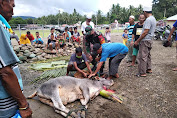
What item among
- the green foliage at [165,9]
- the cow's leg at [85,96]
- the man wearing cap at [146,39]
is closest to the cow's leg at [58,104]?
the cow's leg at [85,96]

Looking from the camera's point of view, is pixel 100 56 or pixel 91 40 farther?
pixel 91 40

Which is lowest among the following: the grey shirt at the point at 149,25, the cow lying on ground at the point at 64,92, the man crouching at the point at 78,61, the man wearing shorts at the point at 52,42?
the cow lying on ground at the point at 64,92

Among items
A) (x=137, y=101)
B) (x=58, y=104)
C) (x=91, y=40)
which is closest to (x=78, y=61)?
(x=91, y=40)

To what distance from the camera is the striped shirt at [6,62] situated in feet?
3.83

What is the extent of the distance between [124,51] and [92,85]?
1.87 meters

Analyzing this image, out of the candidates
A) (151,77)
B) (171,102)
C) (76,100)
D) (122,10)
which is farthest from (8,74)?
(122,10)

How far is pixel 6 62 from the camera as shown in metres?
1.18

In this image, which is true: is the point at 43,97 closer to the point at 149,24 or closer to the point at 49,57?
the point at 149,24

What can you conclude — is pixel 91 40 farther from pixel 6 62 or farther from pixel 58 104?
pixel 6 62

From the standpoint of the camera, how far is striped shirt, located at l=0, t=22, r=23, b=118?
117cm

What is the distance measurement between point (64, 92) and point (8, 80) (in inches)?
88.8

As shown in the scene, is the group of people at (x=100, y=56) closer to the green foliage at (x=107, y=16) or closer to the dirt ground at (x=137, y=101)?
the dirt ground at (x=137, y=101)

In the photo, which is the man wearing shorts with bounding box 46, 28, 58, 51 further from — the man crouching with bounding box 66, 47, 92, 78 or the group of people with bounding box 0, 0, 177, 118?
the man crouching with bounding box 66, 47, 92, 78

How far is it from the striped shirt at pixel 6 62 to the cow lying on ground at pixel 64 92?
5.86ft
